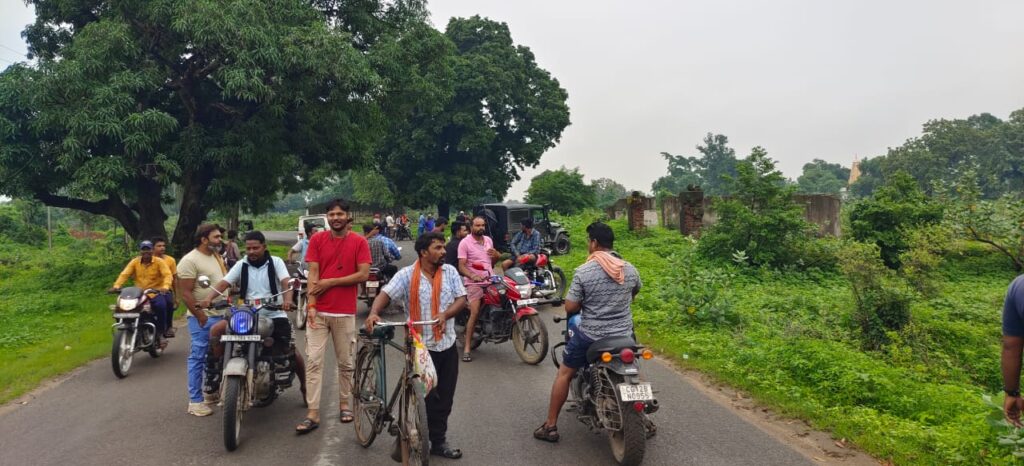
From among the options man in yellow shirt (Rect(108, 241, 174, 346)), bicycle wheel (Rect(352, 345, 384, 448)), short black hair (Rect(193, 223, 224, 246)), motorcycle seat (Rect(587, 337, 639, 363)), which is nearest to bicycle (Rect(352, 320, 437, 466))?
bicycle wheel (Rect(352, 345, 384, 448))

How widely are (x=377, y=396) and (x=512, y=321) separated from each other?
134 inches

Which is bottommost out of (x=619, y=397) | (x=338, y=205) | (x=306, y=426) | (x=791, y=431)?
(x=791, y=431)

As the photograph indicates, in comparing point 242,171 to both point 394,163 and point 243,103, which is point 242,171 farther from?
point 394,163

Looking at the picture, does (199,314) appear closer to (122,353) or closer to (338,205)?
(338,205)

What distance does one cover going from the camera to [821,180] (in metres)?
82.0

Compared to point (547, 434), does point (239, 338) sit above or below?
above

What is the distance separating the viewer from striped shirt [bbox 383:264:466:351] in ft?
14.6

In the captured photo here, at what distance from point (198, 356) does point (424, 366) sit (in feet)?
9.13

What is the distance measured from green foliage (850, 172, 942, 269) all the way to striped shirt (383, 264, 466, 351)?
14.0 metres

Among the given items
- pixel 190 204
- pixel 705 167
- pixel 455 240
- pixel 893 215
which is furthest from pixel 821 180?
pixel 455 240

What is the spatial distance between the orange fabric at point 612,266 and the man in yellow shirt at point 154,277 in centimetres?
612

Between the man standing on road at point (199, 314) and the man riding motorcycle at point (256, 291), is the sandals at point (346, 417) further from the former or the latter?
the man standing on road at point (199, 314)

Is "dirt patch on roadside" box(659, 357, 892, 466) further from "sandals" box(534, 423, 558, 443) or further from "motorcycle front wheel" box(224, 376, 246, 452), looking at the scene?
"motorcycle front wheel" box(224, 376, 246, 452)

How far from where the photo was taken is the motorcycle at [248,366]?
4.68 metres
